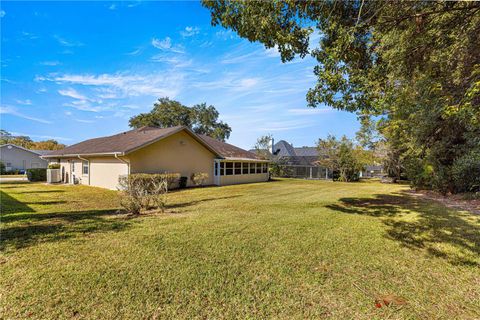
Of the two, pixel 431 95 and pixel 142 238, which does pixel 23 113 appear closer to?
pixel 142 238

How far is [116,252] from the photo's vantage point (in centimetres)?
424

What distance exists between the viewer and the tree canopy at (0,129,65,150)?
4888cm

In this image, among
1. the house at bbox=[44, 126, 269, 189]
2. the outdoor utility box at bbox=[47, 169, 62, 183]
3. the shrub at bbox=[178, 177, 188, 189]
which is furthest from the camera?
the outdoor utility box at bbox=[47, 169, 62, 183]

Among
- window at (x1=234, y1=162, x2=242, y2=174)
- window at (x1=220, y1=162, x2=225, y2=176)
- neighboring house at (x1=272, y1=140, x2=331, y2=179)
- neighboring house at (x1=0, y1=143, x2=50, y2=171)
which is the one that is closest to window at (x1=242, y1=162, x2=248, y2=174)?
window at (x1=234, y1=162, x2=242, y2=174)

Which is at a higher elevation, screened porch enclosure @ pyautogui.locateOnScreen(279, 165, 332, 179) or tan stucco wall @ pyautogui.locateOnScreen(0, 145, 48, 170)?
tan stucco wall @ pyautogui.locateOnScreen(0, 145, 48, 170)

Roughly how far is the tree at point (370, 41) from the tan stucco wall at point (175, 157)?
32.8 ft

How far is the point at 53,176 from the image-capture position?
18.3 m

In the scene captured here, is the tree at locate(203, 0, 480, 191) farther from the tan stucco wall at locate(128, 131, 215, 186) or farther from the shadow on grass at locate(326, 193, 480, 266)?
the tan stucco wall at locate(128, 131, 215, 186)

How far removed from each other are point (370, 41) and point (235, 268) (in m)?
7.28

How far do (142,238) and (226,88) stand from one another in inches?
475

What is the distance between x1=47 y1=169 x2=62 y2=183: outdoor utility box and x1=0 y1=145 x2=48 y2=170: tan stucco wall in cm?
2415

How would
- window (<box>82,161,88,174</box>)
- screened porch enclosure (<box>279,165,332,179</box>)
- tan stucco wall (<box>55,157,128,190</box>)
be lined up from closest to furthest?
tan stucco wall (<box>55,157,128,190</box>)
window (<box>82,161,88,174</box>)
screened porch enclosure (<box>279,165,332,179</box>)

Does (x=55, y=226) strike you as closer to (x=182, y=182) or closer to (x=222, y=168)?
(x=182, y=182)

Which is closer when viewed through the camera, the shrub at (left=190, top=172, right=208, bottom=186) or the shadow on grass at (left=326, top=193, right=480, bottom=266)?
the shadow on grass at (left=326, top=193, right=480, bottom=266)
